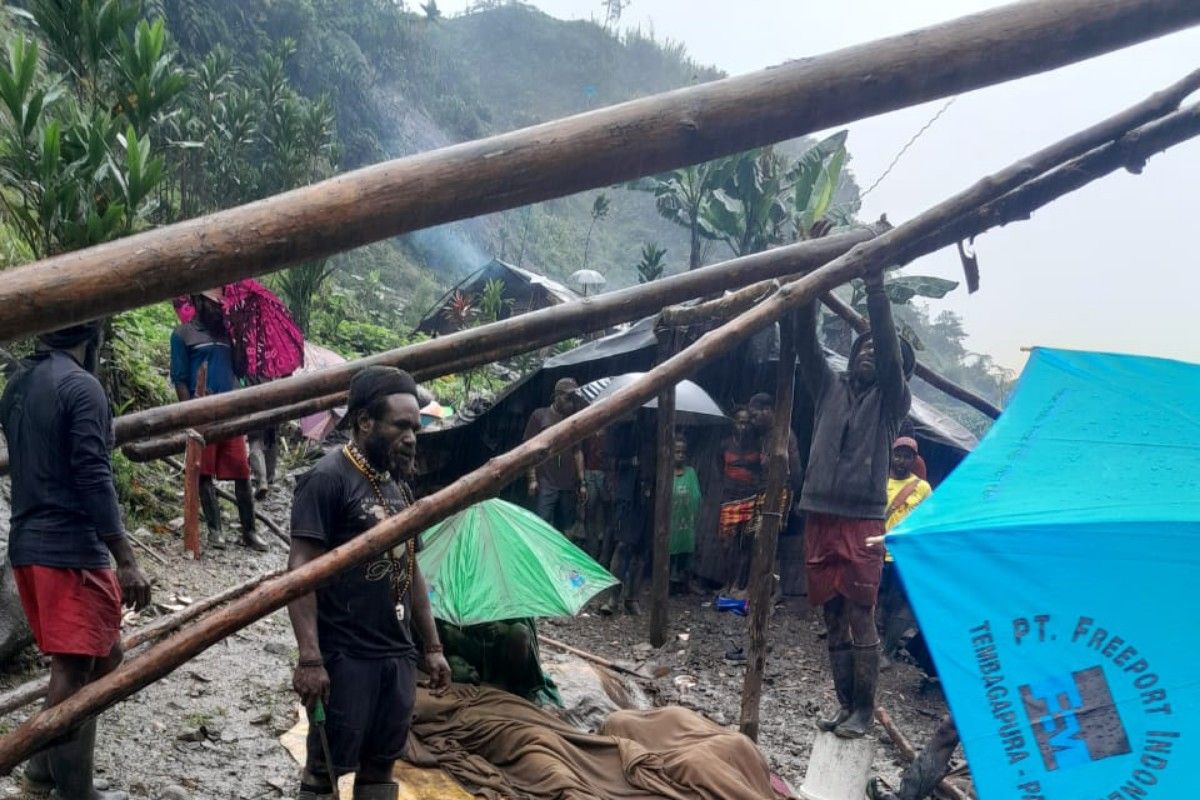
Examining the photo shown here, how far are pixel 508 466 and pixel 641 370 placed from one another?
7163 mm

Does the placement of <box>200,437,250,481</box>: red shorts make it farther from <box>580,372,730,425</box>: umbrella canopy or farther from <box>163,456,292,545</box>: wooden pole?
<box>580,372,730,425</box>: umbrella canopy

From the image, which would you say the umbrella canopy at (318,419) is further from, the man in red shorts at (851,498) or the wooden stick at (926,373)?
the man in red shorts at (851,498)

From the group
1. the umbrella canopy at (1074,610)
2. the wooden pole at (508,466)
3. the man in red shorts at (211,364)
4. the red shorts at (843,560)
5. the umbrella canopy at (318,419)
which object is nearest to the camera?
the wooden pole at (508,466)

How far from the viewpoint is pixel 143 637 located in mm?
4070

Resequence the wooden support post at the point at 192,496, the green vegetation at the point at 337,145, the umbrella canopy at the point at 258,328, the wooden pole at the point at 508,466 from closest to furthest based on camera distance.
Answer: the wooden pole at the point at 508,466 → the wooden support post at the point at 192,496 → the umbrella canopy at the point at 258,328 → the green vegetation at the point at 337,145

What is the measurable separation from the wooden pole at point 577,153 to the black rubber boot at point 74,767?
2.72 m

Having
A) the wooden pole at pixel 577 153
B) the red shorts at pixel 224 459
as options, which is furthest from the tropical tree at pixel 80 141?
the wooden pole at pixel 577 153

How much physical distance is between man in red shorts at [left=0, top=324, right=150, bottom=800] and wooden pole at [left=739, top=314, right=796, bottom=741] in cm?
290

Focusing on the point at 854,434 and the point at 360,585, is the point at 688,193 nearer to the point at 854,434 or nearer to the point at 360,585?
the point at 854,434

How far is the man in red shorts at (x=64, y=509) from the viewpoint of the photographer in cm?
306

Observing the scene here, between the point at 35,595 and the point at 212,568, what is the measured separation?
3.65 metres

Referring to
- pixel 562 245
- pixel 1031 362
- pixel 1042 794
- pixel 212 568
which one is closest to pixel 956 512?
pixel 1042 794

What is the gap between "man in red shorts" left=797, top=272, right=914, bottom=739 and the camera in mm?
4516

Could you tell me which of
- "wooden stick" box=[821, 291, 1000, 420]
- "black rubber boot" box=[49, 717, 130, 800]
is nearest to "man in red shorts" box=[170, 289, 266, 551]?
"black rubber boot" box=[49, 717, 130, 800]
